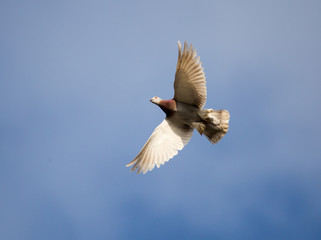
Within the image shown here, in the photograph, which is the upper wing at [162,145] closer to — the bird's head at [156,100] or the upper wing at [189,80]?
the bird's head at [156,100]

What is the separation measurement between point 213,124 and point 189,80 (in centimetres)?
176

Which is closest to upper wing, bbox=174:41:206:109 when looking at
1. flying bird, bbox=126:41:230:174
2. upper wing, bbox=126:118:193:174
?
flying bird, bbox=126:41:230:174

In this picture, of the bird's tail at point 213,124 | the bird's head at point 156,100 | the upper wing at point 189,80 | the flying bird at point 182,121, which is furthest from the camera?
the bird's head at point 156,100

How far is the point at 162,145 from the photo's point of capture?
43.7ft

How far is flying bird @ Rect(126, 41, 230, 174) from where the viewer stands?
12141 mm

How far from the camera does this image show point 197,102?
41.4ft

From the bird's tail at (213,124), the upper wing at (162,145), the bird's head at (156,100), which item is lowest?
the upper wing at (162,145)

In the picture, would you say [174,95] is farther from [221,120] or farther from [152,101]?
[221,120]

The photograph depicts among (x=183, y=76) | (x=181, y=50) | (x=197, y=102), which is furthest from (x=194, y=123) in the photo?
(x=181, y=50)

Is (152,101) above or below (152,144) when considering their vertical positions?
above

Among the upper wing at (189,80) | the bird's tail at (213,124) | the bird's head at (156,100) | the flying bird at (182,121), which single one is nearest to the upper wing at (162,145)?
the flying bird at (182,121)

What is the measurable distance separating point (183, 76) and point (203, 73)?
0.62m

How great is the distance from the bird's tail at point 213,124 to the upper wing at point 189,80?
37 cm

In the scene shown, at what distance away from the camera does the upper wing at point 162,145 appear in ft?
42.4
